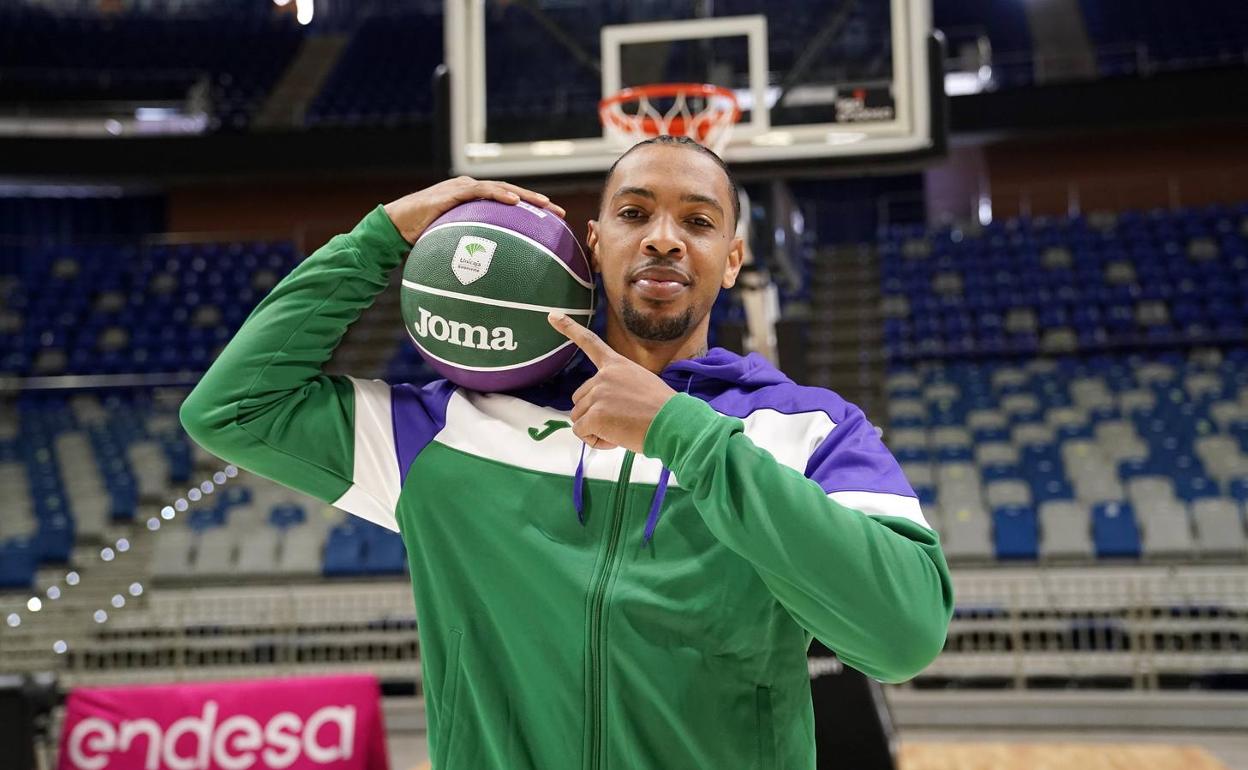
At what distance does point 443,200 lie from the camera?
6.48 ft

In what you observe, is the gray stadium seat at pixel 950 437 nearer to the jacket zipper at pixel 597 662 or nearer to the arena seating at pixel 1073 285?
the arena seating at pixel 1073 285

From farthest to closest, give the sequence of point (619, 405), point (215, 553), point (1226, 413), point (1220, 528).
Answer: point (1226, 413)
point (215, 553)
point (1220, 528)
point (619, 405)

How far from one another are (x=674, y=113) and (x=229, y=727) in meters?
3.26

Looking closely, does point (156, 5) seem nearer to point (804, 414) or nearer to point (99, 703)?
point (99, 703)

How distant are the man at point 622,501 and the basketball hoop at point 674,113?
3.30 meters

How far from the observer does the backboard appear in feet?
17.9

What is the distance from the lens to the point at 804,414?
1801mm

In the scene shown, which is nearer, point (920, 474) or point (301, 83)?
point (920, 474)

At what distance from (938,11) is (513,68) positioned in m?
11.4

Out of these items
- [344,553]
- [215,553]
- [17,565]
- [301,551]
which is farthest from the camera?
[17,565]

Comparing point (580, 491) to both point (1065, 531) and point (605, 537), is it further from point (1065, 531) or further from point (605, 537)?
point (1065, 531)

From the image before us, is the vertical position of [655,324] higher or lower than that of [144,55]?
lower

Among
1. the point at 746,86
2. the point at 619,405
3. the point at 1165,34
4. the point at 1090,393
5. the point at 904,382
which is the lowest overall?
the point at 1090,393

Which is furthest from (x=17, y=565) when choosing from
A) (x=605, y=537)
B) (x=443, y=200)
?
(x=605, y=537)
